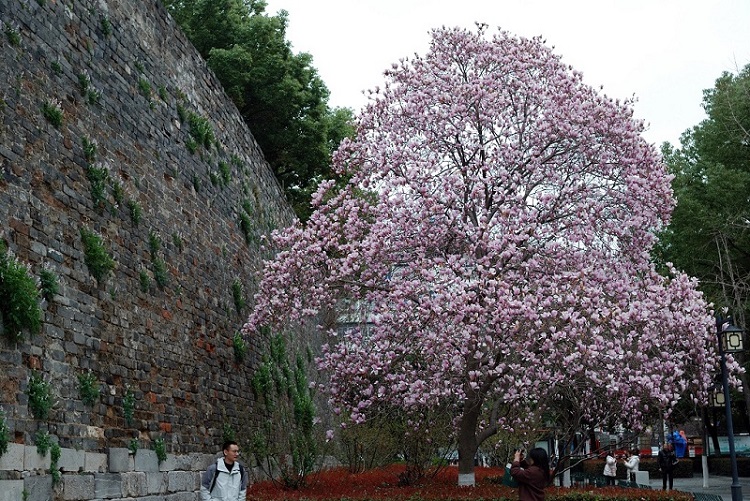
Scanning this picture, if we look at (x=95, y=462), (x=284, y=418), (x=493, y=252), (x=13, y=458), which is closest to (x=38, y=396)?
(x=13, y=458)

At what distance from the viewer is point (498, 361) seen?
15.1m

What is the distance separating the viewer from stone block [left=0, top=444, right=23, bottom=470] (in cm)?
840

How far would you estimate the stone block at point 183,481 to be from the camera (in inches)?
500

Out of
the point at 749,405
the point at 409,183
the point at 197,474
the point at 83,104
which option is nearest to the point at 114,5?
the point at 83,104

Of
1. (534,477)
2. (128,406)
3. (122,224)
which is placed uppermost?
(122,224)

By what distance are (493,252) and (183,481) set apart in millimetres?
5930

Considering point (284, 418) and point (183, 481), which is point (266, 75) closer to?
point (284, 418)

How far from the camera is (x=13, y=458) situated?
8.56m

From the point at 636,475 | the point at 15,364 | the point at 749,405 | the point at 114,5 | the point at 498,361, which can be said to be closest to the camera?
the point at 15,364

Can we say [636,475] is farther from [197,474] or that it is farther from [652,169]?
[197,474]

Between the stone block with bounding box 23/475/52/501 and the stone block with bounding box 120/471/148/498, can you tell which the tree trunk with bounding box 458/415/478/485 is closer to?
the stone block with bounding box 120/471/148/498

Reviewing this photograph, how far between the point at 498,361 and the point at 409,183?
3.43 meters

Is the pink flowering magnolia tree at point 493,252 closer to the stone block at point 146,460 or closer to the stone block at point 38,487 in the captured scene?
the stone block at point 146,460

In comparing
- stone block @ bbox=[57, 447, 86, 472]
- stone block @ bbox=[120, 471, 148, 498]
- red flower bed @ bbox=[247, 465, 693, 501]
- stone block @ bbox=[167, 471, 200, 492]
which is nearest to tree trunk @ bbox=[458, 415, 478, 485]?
red flower bed @ bbox=[247, 465, 693, 501]
